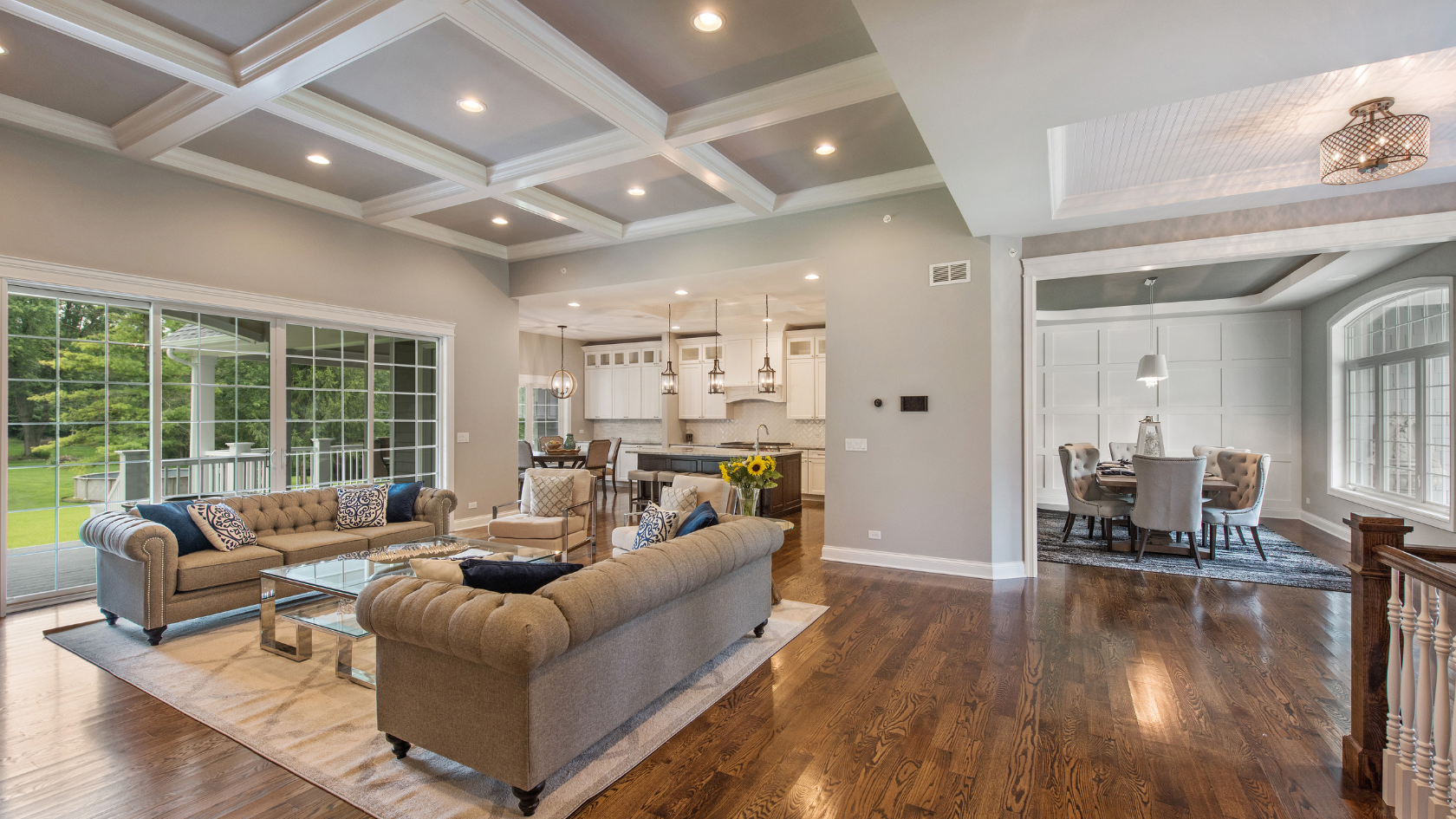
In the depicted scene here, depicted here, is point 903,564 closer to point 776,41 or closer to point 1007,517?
point 1007,517

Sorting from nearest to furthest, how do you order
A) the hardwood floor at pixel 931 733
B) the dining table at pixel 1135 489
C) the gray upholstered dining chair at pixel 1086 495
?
the hardwood floor at pixel 931 733, the dining table at pixel 1135 489, the gray upholstered dining chair at pixel 1086 495

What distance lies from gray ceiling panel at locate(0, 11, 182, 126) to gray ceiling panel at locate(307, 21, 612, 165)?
3.09 feet

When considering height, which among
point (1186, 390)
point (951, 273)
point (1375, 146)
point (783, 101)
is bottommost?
point (1186, 390)

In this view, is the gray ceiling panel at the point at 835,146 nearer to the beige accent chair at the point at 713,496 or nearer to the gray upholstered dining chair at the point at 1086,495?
the beige accent chair at the point at 713,496

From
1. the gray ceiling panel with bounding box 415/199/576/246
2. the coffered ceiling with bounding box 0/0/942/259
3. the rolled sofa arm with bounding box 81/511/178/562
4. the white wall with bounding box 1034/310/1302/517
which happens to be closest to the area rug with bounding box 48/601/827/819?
the rolled sofa arm with bounding box 81/511/178/562

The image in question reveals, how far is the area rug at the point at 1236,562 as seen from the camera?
191 inches

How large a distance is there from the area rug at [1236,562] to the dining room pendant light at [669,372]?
17.4ft

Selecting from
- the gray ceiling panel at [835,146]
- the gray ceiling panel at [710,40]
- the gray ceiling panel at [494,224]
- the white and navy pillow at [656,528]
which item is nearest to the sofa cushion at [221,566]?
the white and navy pillow at [656,528]

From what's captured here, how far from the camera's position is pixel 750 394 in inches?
391

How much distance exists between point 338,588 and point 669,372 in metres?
6.44

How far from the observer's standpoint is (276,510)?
446 centimetres

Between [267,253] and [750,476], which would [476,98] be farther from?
[750,476]

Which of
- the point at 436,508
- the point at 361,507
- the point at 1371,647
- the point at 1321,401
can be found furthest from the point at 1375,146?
the point at 361,507

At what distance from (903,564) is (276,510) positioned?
476 centimetres
